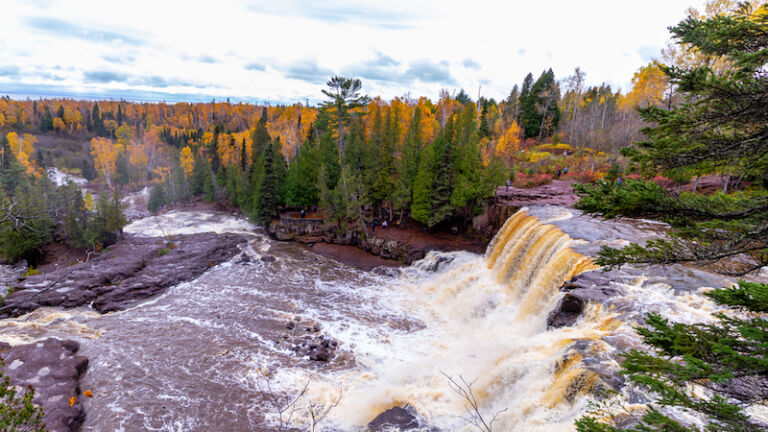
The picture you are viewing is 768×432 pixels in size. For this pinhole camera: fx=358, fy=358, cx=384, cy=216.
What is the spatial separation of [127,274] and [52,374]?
12323 millimetres

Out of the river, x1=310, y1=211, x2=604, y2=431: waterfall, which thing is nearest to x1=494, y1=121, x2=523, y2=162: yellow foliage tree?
the river

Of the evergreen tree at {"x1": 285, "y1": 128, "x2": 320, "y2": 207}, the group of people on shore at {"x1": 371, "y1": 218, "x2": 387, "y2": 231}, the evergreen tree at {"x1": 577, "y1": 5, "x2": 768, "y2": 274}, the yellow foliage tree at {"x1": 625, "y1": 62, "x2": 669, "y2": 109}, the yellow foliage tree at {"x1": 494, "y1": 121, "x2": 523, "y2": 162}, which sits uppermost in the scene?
the yellow foliage tree at {"x1": 625, "y1": 62, "x2": 669, "y2": 109}

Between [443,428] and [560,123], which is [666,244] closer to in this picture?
[443,428]

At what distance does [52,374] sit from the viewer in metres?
14.2

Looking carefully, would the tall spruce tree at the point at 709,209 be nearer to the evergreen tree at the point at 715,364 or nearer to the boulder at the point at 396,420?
the evergreen tree at the point at 715,364

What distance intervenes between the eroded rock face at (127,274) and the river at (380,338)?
112 cm

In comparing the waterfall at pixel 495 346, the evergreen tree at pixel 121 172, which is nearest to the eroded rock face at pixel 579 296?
the waterfall at pixel 495 346

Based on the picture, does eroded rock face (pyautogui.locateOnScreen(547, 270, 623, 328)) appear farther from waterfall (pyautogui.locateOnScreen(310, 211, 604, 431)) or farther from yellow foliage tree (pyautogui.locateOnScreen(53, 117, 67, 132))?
yellow foliage tree (pyautogui.locateOnScreen(53, 117, 67, 132))

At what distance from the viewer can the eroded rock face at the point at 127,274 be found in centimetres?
2072

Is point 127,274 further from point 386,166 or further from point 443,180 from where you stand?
point 443,180

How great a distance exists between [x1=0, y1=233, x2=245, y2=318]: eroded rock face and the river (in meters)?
1.12

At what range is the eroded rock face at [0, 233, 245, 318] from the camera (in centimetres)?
2072

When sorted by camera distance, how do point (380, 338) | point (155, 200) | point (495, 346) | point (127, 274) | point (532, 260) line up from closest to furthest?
point (495, 346) < point (380, 338) < point (532, 260) < point (127, 274) < point (155, 200)

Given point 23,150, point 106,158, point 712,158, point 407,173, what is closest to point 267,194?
point 407,173
